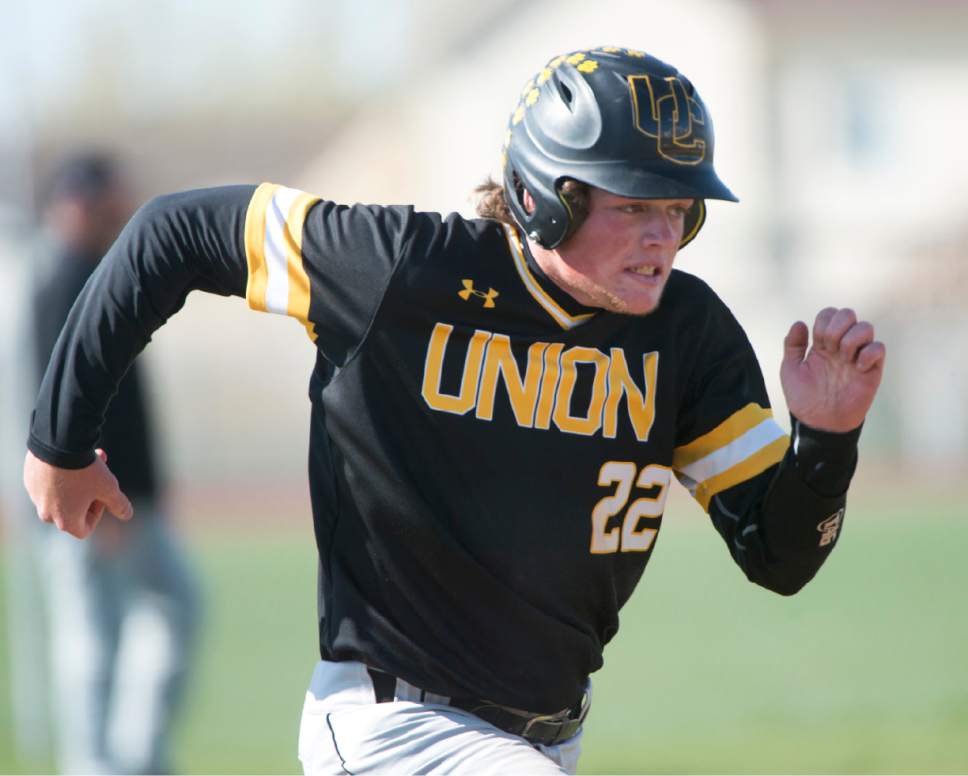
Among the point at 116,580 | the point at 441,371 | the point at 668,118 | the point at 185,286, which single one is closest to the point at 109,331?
the point at 185,286

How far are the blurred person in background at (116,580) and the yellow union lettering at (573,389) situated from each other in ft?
11.9

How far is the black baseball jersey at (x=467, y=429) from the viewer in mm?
3328

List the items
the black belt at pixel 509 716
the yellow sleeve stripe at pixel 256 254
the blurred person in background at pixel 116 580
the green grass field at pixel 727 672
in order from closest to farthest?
the black belt at pixel 509 716, the yellow sleeve stripe at pixel 256 254, the blurred person in background at pixel 116 580, the green grass field at pixel 727 672

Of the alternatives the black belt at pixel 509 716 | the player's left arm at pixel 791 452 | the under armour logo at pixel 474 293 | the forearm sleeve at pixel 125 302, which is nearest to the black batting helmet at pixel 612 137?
the under armour logo at pixel 474 293

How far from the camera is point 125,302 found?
3.46 metres

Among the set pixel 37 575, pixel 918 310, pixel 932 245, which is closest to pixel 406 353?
pixel 37 575

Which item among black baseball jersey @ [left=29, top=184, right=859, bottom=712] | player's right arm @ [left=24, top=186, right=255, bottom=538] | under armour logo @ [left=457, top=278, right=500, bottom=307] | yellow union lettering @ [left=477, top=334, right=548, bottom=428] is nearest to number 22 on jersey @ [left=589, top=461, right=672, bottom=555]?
black baseball jersey @ [left=29, top=184, right=859, bottom=712]

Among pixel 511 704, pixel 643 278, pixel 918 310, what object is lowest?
pixel 918 310

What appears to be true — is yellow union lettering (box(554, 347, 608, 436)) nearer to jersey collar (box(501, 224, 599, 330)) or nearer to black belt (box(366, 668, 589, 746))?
jersey collar (box(501, 224, 599, 330))

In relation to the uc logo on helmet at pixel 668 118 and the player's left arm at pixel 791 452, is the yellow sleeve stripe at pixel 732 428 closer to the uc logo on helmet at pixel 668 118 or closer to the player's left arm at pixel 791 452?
the player's left arm at pixel 791 452

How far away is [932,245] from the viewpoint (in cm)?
2889

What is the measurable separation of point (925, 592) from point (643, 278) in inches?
410

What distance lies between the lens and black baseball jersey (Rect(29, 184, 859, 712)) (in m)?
3.33

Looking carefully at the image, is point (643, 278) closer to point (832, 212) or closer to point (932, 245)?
point (932, 245)
